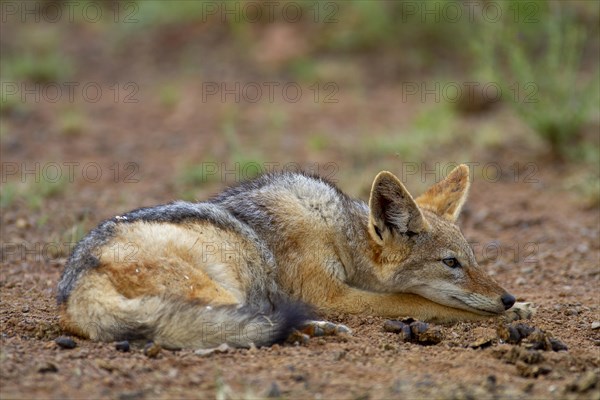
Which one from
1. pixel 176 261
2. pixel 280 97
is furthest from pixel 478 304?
pixel 280 97

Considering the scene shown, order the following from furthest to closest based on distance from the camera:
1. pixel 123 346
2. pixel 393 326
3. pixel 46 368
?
pixel 393 326, pixel 123 346, pixel 46 368

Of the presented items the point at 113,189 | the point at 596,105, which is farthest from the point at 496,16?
the point at 113,189

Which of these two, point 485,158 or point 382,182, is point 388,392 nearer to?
point 382,182

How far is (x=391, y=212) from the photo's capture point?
6.81 metres

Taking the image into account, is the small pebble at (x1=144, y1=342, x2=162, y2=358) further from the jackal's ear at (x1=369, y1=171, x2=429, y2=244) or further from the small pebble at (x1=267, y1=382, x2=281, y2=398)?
the jackal's ear at (x1=369, y1=171, x2=429, y2=244)

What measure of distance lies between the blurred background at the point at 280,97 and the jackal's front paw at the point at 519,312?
12.9ft

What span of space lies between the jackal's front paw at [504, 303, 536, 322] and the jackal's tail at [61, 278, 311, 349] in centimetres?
189

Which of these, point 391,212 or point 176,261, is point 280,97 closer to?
point 391,212

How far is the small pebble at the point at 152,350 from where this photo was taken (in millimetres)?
5320

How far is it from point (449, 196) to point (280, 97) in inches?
330

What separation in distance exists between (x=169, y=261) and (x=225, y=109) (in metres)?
9.17

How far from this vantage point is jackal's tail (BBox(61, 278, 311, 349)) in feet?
18.0

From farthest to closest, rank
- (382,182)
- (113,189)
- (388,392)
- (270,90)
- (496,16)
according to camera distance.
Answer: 1. (270,90)
2. (496,16)
3. (113,189)
4. (382,182)
5. (388,392)

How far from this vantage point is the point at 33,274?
793cm
